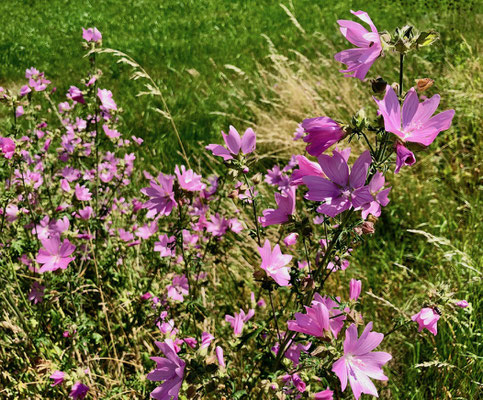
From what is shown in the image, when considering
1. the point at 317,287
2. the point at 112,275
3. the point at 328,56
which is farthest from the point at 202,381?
the point at 328,56

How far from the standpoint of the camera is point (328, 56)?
5621mm

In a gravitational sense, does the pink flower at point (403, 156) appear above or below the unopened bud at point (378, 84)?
below

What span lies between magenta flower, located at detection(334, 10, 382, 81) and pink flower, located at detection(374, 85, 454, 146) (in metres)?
0.09

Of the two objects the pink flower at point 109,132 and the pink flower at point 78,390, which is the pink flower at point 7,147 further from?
the pink flower at point 78,390

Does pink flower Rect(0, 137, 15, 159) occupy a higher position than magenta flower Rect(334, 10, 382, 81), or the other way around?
magenta flower Rect(334, 10, 382, 81)

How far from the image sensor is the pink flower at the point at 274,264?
3.80 feet

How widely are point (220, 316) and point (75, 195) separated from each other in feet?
2.72

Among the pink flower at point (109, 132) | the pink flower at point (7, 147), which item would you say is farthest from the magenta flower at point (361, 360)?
the pink flower at point (109, 132)

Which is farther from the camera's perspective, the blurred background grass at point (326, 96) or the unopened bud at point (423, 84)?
the blurred background grass at point (326, 96)

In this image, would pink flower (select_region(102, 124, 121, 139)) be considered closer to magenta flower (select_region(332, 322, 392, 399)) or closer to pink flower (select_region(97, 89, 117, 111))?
pink flower (select_region(97, 89, 117, 111))

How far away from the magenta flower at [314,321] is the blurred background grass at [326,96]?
1.71 feet

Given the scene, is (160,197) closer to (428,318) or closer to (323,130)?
(323,130)

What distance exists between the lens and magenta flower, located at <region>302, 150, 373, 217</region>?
3.00ft

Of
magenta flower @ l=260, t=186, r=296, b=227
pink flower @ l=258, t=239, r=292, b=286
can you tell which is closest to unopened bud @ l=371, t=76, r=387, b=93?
magenta flower @ l=260, t=186, r=296, b=227
